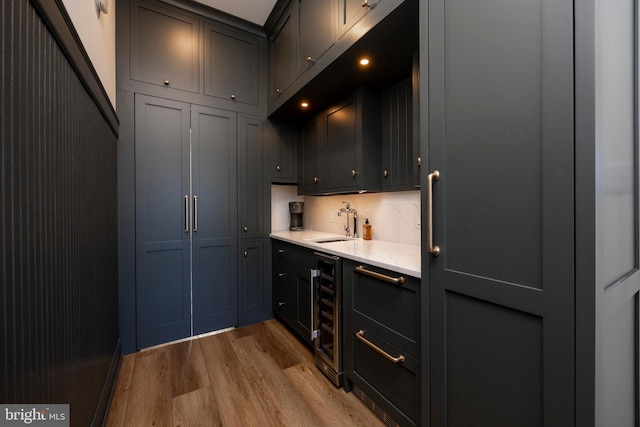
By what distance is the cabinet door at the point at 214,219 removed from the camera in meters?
2.39

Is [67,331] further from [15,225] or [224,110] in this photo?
[224,110]

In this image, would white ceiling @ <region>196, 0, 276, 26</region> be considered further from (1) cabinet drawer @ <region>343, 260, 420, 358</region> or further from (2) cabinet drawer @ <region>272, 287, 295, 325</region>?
(2) cabinet drawer @ <region>272, 287, 295, 325</region>

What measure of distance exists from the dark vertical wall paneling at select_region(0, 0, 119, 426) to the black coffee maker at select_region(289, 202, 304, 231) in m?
1.90

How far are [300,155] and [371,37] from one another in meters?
1.55

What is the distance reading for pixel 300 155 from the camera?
2.90m

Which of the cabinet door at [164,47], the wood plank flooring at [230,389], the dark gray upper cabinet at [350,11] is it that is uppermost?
the cabinet door at [164,47]

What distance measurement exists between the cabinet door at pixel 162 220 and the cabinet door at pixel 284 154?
0.86 metres

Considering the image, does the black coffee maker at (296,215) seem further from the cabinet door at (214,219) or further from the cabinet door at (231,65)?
the cabinet door at (231,65)

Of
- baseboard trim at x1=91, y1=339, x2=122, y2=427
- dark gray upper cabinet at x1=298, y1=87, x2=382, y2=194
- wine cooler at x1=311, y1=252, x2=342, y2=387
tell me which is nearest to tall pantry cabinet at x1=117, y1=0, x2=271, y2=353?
baseboard trim at x1=91, y1=339, x2=122, y2=427

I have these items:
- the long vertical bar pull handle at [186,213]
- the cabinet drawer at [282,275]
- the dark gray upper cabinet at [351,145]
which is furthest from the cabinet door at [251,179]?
the dark gray upper cabinet at [351,145]

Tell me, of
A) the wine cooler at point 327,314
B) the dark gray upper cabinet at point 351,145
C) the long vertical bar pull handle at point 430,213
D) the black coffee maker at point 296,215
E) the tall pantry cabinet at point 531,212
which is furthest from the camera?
the black coffee maker at point 296,215

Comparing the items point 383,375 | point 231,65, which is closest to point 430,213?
point 383,375

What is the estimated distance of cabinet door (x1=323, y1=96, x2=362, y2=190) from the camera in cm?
208

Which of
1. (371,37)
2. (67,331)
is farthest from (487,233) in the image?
(67,331)
